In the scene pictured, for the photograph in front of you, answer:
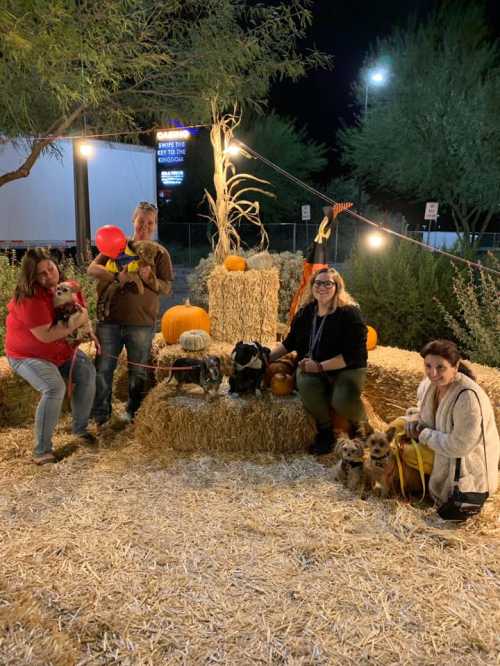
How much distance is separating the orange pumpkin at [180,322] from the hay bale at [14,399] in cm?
121

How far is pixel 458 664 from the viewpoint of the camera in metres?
2.14

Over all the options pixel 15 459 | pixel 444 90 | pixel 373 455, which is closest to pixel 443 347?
pixel 373 455

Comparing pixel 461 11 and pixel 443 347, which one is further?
pixel 461 11

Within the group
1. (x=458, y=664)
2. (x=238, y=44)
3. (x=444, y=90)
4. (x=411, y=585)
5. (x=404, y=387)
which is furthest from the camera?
(x=444, y=90)

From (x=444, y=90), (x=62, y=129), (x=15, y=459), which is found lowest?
(x=15, y=459)

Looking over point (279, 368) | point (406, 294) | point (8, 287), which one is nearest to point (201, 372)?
point (279, 368)

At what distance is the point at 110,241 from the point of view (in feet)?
13.5

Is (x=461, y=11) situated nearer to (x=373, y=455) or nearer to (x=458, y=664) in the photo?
(x=373, y=455)

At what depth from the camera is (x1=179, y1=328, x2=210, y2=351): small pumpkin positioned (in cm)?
466

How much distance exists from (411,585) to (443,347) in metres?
1.20

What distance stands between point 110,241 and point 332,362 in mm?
1814

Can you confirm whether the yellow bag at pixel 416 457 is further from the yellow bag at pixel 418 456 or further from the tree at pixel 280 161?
the tree at pixel 280 161

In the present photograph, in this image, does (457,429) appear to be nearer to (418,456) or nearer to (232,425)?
(418,456)

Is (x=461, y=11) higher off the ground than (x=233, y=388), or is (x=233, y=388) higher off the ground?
(x=461, y=11)
